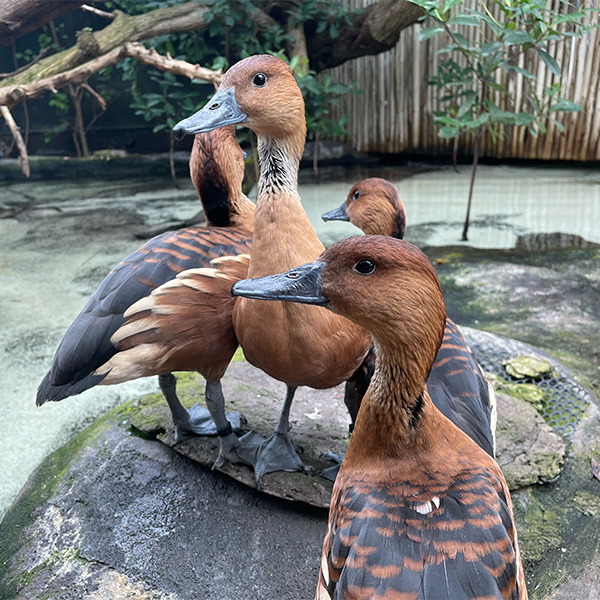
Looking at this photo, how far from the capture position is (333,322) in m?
1.97

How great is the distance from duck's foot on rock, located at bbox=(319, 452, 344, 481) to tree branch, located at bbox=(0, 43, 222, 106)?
3171mm

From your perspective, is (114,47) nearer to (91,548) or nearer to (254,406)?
(254,406)

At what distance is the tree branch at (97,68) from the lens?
418cm

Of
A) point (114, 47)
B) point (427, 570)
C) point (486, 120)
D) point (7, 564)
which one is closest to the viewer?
point (427, 570)

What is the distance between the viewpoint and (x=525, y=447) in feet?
8.13

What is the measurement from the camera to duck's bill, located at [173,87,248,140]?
1.93 metres

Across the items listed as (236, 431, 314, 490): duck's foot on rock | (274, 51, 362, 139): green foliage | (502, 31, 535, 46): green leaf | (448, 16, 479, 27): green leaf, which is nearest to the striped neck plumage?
(236, 431, 314, 490): duck's foot on rock

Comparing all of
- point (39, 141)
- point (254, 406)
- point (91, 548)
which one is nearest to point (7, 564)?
point (91, 548)

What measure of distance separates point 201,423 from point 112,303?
2.83 feet

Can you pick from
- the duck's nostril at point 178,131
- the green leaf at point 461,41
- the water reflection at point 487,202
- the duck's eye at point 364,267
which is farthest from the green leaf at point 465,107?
the duck's eye at point 364,267

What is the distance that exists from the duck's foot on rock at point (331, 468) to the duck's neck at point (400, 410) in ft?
2.73

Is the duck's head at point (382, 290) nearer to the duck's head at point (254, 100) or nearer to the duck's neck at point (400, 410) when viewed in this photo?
the duck's neck at point (400, 410)

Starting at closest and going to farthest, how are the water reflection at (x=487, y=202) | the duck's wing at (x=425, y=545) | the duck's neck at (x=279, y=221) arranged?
1. the duck's wing at (x=425, y=545)
2. the duck's neck at (x=279, y=221)
3. the water reflection at (x=487, y=202)

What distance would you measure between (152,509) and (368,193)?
5.88ft
